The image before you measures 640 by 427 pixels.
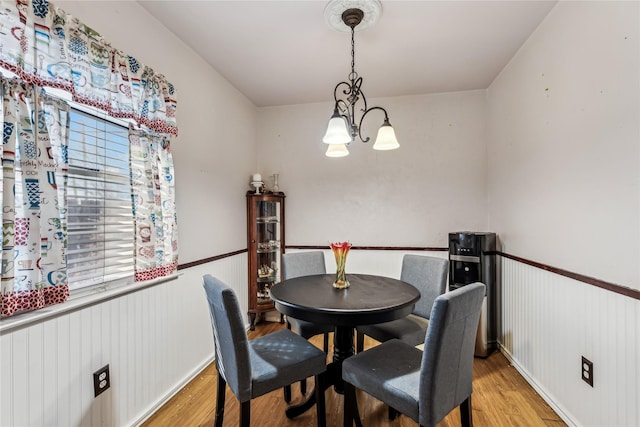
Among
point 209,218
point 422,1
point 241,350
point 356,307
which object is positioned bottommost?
point 241,350

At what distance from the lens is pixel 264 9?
1899 millimetres

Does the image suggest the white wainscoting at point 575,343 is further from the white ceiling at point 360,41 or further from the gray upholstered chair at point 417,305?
the white ceiling at point 360,41

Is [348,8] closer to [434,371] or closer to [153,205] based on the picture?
[153,205]

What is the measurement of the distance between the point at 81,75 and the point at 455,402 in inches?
92.7

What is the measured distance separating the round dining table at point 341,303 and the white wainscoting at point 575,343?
909 mm

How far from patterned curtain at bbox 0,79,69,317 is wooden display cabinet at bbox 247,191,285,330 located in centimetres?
203

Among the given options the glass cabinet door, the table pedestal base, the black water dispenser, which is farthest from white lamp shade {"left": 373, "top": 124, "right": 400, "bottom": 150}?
the glass cabinet door

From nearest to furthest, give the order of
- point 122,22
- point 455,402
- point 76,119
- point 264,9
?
1. point 455,402
2. point 76,119
3. point 122,22
4. point 264,9

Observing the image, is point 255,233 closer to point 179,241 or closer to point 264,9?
point 179,241

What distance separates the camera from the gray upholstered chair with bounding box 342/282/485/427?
1.25 metres

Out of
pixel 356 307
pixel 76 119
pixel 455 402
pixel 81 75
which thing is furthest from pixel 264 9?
pixel 455 402

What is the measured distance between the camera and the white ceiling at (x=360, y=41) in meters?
1.90

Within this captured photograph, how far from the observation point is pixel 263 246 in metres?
3.42

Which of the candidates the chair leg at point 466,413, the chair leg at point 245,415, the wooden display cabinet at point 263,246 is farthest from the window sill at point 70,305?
the chair leg at point 466,413
